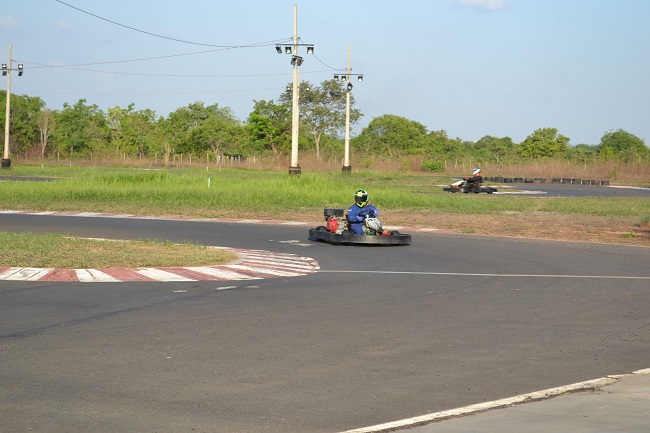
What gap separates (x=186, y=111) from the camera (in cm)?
9244

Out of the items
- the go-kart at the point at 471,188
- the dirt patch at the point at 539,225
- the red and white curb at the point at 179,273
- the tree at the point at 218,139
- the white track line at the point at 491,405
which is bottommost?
the white track line at the point at 491,405

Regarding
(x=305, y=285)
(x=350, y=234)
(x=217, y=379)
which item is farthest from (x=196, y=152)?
(x=217, y=379)

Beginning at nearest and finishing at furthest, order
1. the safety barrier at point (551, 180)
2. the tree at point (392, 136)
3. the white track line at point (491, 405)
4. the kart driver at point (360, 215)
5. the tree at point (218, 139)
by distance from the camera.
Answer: the white track line at point (491, 405)
the kart driver at point (360, 215)
the safety barrier at point (551, 180)
the tree at point (218, 139)
the tree at point (392, 136)

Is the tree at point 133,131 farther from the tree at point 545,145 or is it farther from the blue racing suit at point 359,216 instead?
the blue racing suit at point 359,216

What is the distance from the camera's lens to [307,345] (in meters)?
7.71

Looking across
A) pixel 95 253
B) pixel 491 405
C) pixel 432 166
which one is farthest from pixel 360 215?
pixel 432 166

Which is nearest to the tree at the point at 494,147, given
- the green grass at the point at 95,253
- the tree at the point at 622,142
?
the tree at the point at 622,142

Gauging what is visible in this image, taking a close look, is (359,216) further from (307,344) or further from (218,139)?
(218,139)

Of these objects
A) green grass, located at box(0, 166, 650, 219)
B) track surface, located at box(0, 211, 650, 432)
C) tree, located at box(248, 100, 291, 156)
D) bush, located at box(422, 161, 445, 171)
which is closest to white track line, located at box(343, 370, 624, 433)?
track surface, located at box(0, 211, 650, 432)

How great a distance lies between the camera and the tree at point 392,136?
88812 mm

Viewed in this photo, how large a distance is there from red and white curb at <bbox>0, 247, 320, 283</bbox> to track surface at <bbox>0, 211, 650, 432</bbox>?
40cm

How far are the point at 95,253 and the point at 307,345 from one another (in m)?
6.89

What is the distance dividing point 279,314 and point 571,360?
3077 mm

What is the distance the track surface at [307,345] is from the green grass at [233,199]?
1335cm
